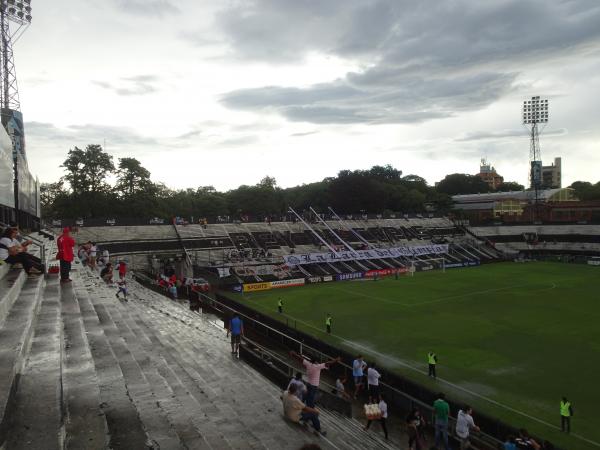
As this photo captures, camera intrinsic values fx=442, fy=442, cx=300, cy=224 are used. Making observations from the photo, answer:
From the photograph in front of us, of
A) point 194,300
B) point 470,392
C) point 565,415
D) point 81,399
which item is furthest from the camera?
point 194,300

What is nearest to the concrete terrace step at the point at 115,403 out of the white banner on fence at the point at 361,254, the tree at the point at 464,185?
the white banner on fence at the point at 361,254

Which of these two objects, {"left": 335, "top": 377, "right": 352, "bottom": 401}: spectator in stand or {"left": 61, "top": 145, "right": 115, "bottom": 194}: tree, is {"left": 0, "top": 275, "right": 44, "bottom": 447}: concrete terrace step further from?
{"left": 61, "top": 145, "right": 115, "bottom": 194}: tree

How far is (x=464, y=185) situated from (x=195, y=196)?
3399 inches

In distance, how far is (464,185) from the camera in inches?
5546

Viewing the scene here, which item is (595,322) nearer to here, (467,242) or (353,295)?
(353,295)

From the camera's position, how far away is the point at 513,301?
3656 cm

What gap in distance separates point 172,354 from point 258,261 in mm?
38335

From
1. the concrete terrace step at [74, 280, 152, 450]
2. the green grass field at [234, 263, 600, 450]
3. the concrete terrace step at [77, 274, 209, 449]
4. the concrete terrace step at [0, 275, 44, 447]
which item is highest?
the concrete terrace step at [0, 275, 44, 447]

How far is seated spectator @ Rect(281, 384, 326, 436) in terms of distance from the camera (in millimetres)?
8297

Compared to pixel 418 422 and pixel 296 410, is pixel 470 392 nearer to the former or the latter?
pixel 418 422

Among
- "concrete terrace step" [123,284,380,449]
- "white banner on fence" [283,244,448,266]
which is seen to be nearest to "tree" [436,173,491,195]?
"white banner on fence" [283,244,448,266]

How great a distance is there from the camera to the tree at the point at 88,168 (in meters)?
56.9

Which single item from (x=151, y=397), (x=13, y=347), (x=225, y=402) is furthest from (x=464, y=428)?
(x=13, y=347)

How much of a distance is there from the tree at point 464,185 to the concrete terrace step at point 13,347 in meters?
143
